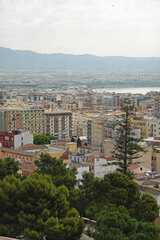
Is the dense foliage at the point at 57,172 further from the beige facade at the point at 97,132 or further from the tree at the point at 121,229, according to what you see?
the beige facade at the point at 97,132

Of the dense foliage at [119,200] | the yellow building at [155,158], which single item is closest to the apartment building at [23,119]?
the yellow building at [155,158]

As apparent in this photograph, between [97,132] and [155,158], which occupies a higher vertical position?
[155,158]

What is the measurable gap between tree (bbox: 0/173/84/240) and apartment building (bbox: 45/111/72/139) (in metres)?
38.3

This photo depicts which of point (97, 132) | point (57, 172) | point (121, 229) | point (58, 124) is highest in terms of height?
point (57, 172)

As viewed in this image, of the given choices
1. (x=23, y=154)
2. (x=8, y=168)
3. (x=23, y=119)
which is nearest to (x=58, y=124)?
(x=23, y=119)

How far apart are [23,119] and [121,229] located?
39.1m

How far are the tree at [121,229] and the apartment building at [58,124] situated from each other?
39249mm

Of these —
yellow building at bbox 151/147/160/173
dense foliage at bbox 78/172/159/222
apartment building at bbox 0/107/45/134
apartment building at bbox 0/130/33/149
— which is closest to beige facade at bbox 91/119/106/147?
apartment building at bbox 0/130/33/149

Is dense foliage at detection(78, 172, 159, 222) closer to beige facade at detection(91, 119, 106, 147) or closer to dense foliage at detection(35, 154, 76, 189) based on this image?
dense foliage at detection(35, 154, 76, 189)

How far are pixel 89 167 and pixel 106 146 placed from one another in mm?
5714

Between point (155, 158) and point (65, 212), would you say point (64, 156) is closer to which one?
point (155, 158)

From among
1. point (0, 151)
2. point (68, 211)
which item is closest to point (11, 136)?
point (0, 151)

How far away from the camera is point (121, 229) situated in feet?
37.7

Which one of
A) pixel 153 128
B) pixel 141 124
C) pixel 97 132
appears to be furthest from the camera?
pixel 141 124
